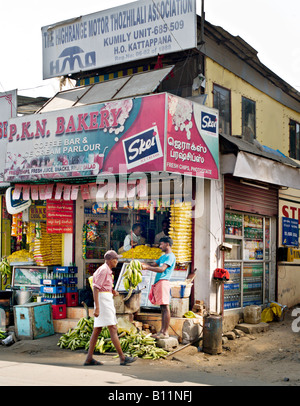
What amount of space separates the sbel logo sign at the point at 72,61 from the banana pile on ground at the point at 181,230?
5.37 metres

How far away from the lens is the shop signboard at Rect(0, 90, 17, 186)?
45.5 feet

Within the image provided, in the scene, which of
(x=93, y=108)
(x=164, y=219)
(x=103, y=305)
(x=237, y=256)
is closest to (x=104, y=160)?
(x=93, y=108)

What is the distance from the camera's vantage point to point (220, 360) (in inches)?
376

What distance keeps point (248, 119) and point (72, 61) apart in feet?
17.0

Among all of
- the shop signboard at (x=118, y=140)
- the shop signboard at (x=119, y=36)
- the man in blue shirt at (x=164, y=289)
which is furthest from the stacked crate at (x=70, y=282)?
the shop signboard at (x=119, y=36)

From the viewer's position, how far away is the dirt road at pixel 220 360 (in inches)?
319

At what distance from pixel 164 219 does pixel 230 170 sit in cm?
224

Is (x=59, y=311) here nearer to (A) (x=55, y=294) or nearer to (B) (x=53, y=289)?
(A) (x=55, y=294)

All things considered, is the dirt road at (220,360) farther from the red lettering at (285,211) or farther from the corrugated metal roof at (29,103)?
the corrugated metal roof at (29,103)

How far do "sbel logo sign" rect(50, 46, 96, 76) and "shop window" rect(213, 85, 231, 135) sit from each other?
3612mm

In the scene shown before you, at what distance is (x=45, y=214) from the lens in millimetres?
13250

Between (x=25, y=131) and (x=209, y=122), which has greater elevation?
(x=25, y=131)

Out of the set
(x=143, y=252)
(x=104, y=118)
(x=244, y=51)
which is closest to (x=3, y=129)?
(x=104, y=118)
